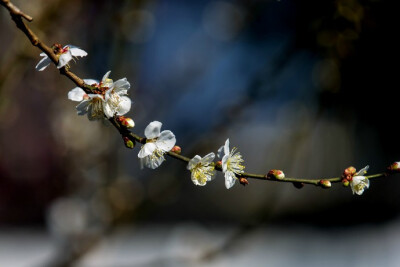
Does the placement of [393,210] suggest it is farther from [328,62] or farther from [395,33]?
[328,62]

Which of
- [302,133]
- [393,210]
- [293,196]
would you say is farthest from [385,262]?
[302,133]

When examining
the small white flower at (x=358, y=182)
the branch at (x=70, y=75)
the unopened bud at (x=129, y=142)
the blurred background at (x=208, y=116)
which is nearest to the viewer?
the branch at (x=70, y=75)

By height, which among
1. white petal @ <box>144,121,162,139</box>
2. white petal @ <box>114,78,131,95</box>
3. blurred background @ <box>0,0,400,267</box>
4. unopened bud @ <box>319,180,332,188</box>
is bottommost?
unopened bud @ <box>319,180,332,188</box>

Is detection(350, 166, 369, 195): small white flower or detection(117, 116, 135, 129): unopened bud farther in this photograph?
detection(350, 166, 369, 195): small white flower

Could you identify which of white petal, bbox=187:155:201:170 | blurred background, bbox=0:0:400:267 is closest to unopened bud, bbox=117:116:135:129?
white petal, bbox=187:155:201:170

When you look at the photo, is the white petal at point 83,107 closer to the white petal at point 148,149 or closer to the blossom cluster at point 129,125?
the blossom cluster at point 129,125

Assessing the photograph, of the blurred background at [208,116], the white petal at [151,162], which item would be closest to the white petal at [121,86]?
the white petal at [151,162]

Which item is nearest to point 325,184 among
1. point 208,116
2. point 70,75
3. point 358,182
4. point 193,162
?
point 358,182

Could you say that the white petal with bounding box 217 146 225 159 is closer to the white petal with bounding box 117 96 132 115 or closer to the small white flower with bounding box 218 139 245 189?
the small white flower with bounding box 218 139 245 189
